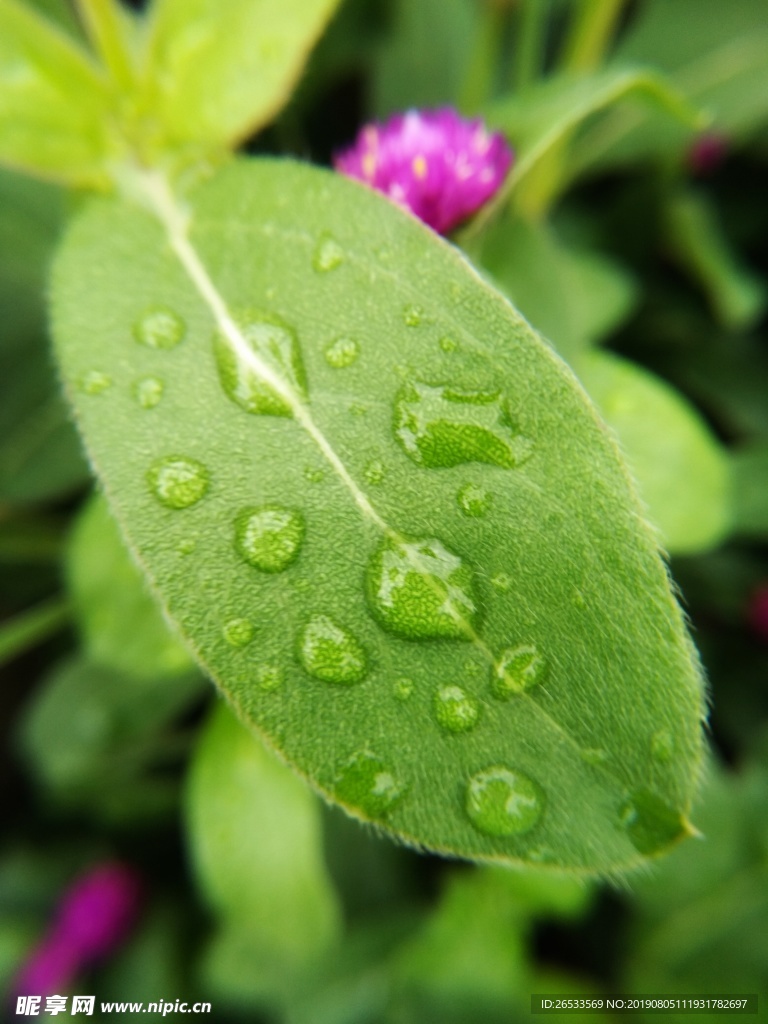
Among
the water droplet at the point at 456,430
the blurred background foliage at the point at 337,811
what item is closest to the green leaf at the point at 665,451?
the blurred background foliage at the point at 337,811

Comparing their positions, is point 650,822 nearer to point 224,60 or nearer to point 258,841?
point 258,841

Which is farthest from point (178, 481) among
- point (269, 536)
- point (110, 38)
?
point (110, 38)

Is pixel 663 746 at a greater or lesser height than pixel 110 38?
lesser

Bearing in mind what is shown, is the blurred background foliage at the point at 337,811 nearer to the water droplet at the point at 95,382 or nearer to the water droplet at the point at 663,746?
the water droplet at the point at 95,382

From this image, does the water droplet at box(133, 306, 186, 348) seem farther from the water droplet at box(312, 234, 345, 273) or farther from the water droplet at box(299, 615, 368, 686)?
the water droplet at box(299, 615, 368, 686)

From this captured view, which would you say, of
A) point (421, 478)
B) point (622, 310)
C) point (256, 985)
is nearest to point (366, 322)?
point (421, 478)

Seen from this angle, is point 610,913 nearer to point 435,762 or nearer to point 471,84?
point 435,762

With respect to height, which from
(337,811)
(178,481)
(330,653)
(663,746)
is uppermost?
(178,481)

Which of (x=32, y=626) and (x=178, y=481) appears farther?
(x=32, y=626)
